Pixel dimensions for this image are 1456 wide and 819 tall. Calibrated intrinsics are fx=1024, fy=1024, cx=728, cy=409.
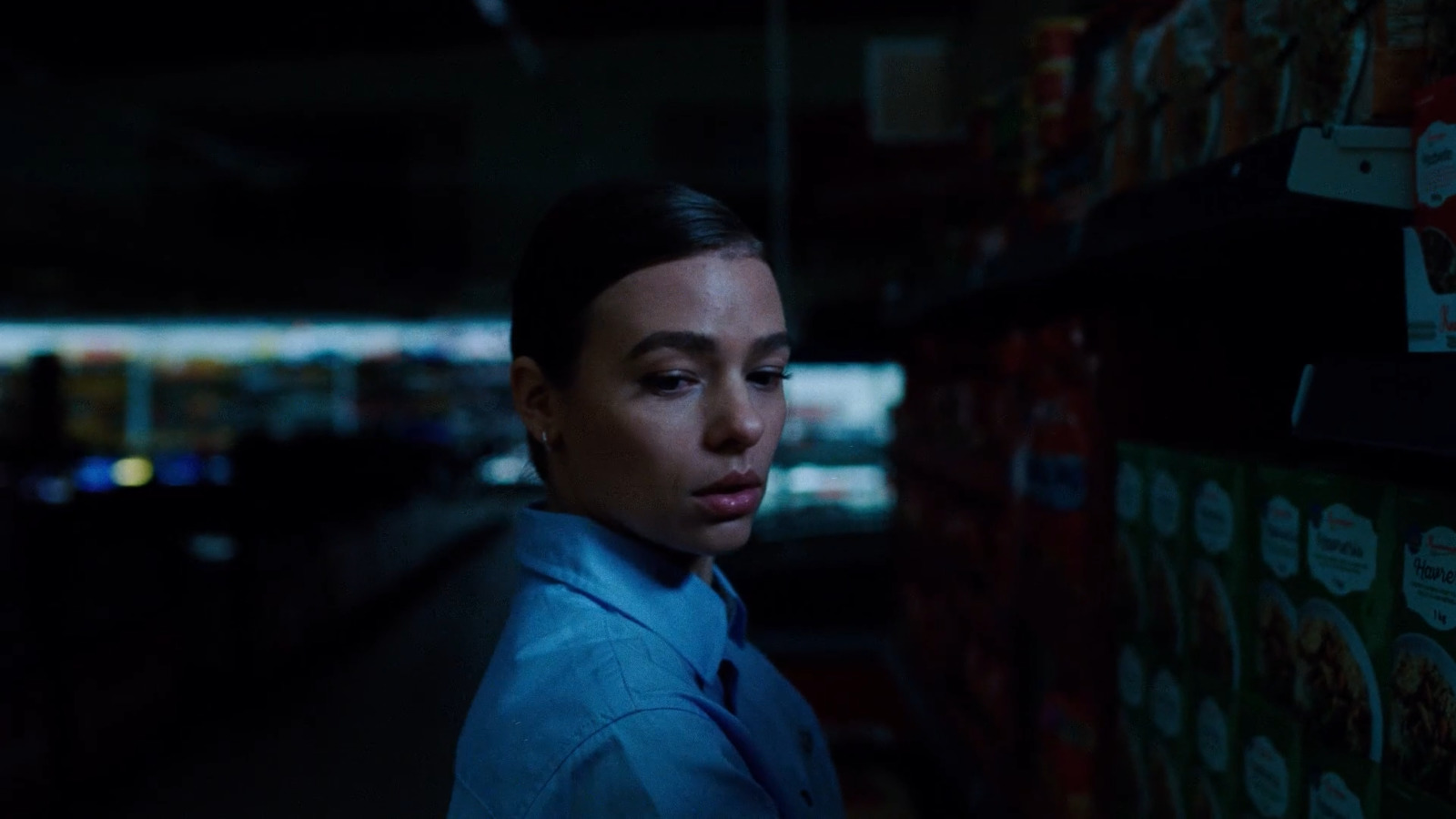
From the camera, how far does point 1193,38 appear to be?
4.17 ft

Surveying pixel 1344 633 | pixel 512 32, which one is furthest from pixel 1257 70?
pixel 512 32

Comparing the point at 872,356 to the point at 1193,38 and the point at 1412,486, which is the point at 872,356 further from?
the point at 1412,486

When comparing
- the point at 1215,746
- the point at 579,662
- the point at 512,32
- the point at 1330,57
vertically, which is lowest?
the point at 1215,746

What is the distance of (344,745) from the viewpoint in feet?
16.2

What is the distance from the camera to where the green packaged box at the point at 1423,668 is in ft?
2.74

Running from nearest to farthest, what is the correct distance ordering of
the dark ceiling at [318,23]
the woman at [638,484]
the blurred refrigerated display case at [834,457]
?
1. the woman at [638,484]
2. the blurred refrigerated display case at [834,457]
3. the dark ceiling at [318,23]

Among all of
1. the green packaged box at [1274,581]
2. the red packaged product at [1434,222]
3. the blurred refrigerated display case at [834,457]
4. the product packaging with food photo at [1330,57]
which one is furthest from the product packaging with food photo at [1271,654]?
the blurred refrigerated display case at [834,457]

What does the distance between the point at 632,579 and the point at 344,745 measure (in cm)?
459

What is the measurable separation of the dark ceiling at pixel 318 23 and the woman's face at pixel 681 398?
8.67 metres

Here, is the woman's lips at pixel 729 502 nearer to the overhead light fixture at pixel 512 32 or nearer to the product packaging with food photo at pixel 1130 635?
the product packaging with food photo at pixel 1130 635

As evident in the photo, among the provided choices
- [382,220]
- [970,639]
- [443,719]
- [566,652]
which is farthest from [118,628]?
[382,220]

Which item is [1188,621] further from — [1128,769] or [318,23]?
[318,23]

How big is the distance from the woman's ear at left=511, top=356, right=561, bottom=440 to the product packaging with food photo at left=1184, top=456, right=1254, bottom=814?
788 millimetres

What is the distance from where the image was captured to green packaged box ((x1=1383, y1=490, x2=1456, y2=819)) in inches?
32.9
